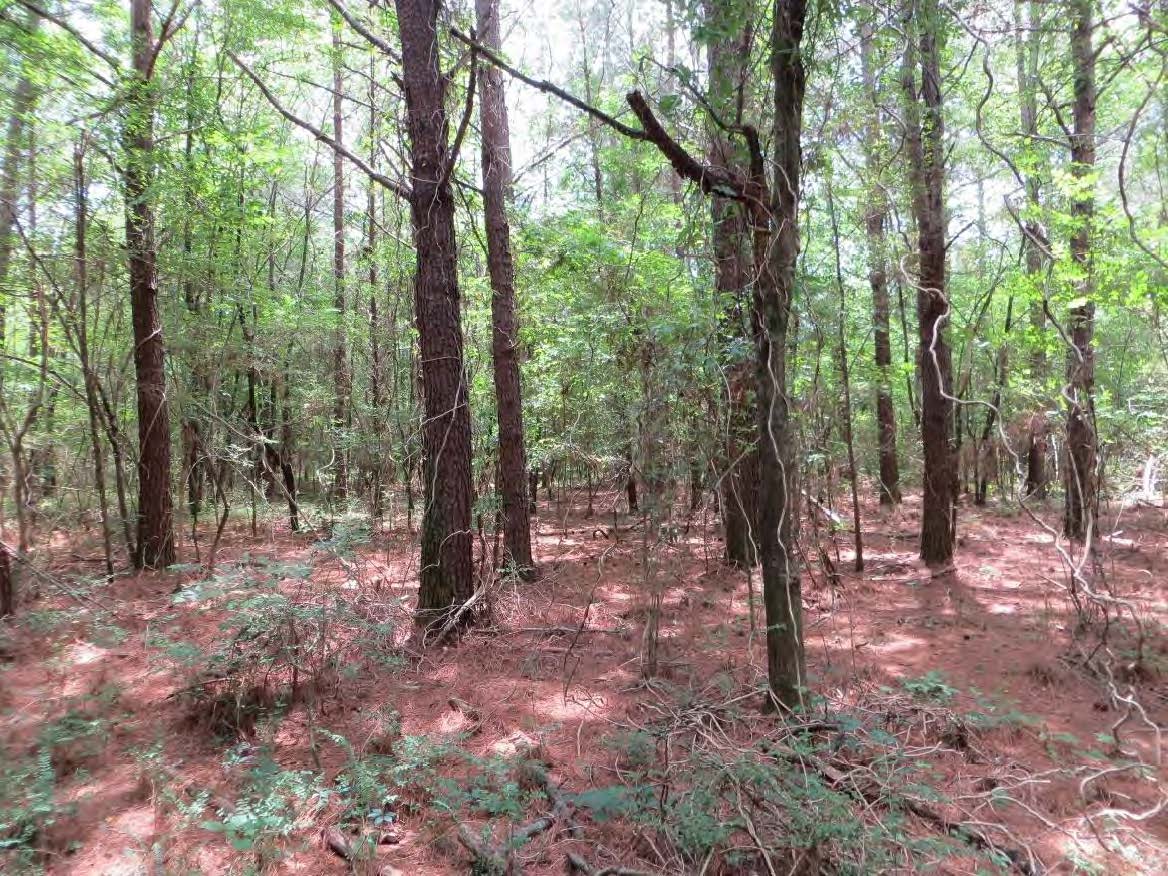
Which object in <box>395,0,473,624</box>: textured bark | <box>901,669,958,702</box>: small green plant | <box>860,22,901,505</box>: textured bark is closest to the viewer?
<box>901,669,958,702</box>: small green plant

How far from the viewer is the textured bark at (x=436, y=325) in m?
5.16

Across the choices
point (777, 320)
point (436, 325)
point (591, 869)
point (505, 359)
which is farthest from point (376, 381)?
point (591, 869)

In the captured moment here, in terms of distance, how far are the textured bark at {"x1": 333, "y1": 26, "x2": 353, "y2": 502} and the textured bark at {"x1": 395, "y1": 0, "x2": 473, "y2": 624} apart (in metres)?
6.82

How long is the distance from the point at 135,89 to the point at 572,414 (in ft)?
19.8

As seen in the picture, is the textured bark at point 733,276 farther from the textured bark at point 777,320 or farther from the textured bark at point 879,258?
the textured bark at point 879,258

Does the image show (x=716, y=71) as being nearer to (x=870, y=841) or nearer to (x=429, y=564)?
(x=870, y=841)

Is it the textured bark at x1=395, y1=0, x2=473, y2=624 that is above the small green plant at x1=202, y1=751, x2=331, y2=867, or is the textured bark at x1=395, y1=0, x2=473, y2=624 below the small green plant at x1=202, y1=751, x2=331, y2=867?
above

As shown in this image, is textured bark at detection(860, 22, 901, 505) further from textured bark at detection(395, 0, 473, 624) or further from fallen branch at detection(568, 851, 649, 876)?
fallen branch at detection(568, 851, 649, 876)

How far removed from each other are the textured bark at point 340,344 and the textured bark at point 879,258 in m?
9.50

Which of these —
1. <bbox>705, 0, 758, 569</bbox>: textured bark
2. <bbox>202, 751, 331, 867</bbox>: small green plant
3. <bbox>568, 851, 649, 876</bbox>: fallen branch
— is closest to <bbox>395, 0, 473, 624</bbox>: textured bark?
<bbox>202, 751, 331, 867</bbox>: small green plant

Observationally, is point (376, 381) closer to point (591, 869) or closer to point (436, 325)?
point (436, 325)

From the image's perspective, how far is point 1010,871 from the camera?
244 centimetres

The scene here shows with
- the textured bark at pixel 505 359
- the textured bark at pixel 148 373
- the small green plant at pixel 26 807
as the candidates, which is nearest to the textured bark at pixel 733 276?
the textured bark at pixel 505 359

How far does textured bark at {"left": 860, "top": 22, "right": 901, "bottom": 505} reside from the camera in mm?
5725
